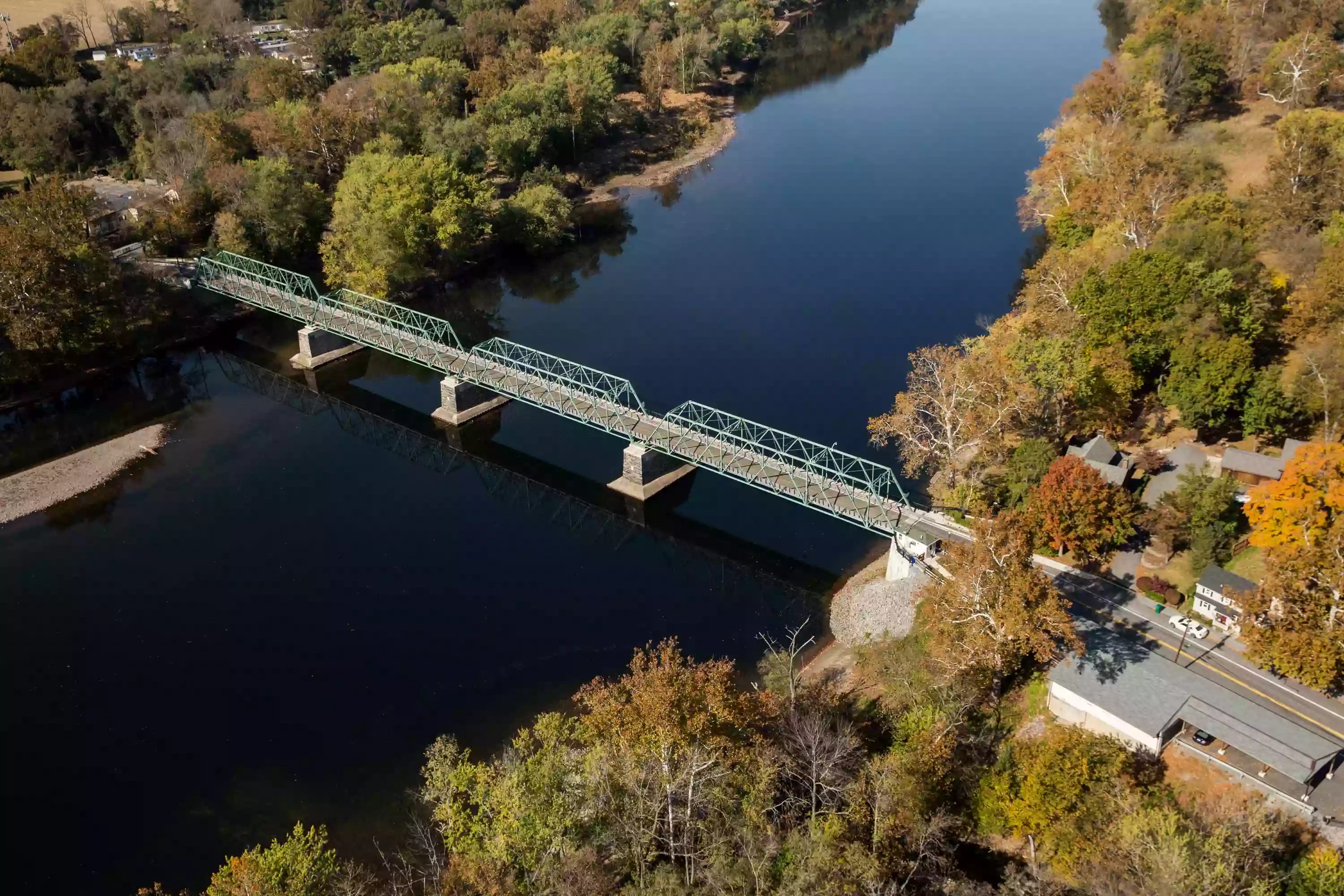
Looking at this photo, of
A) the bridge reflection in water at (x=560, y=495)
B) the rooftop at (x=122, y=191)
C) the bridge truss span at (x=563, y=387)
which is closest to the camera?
the bridge reflection in water at (x=560, y=495)

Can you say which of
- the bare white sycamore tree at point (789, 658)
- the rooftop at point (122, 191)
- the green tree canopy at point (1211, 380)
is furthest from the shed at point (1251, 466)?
the rooftop at point (122, 191)

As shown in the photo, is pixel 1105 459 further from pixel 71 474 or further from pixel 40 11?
pixel 40 11

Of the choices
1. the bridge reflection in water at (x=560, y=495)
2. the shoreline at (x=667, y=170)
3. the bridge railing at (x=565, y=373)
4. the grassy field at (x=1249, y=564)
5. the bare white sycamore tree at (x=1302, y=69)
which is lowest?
the bridge reflection in water at (x=560, y=495)

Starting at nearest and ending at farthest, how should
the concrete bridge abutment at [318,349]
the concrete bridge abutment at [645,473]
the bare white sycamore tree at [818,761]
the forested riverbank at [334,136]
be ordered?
the bare white sycamore tree at [818,761], the concrete bridge abutment at [645,473], the forested riverbank at [334,136], the concrete bridge abutment at [318,349]

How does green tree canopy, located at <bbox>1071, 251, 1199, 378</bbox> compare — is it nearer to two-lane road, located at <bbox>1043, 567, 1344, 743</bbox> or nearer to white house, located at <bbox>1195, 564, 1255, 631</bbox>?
two-lane road, located at <bbox>1043, 567, 1344, 743</bbox>

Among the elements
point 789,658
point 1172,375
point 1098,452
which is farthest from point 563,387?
point 1172,375

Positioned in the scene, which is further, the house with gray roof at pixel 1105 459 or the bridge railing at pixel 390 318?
the bridge railing at pixel 390 318

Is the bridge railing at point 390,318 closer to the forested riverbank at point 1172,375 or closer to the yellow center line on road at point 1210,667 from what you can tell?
the forested riverbank at point 1172,375
